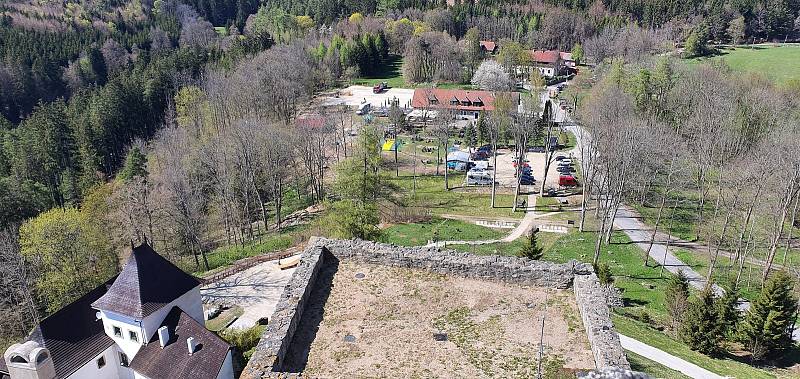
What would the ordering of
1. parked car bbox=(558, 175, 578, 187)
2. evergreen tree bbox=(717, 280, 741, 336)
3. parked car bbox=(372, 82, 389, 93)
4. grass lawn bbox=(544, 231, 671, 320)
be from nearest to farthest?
evergreen tree bbox=(717, 280, 741, 336), grass lawn bbox=(544, 231, 671, 320), parked car bbox=(558, 175, 578, 187), parked car bbox=(372, 82, 389, 93)

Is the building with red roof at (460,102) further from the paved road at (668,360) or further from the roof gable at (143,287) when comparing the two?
the roof gable at (143,287)

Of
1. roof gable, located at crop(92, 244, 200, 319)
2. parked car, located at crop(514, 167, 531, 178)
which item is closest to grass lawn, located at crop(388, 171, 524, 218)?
parked car, located at crop(514, 167, 531, 178)

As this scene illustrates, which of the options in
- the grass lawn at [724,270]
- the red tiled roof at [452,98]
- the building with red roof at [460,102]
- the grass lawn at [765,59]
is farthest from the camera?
the grass lawn at [765,59]

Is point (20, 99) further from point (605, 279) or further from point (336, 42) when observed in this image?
point (605, 279)

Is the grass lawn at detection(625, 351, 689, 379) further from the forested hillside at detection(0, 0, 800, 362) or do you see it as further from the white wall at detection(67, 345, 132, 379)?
the white wall at detection(67, 345, 132, 379)

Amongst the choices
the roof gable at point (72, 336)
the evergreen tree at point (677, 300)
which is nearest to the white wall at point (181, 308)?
the roof gable at point (72, 336)

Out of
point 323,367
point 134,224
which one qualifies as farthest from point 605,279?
point 134,224

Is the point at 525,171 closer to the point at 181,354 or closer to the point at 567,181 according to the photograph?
the point at 567,181
